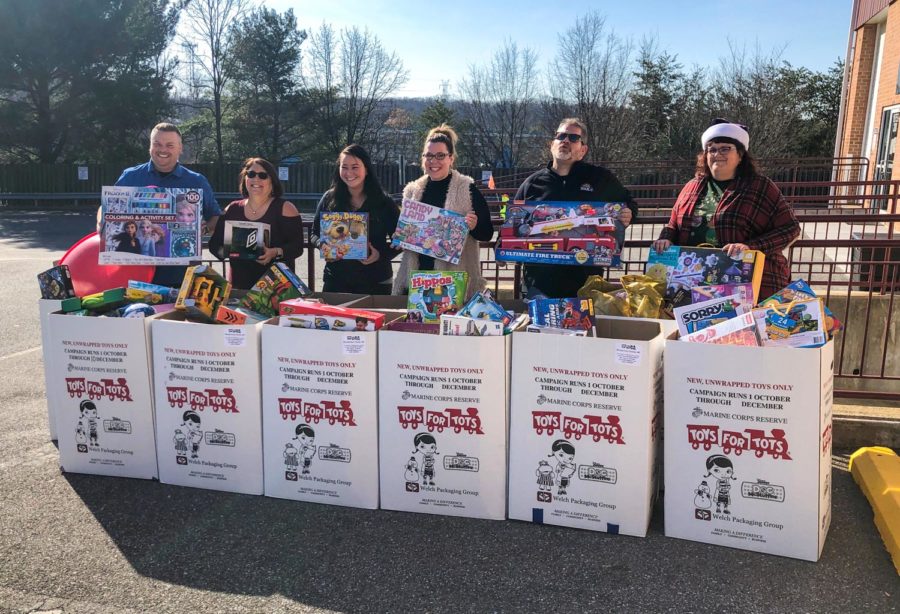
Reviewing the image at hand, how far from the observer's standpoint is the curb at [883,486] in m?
3.07

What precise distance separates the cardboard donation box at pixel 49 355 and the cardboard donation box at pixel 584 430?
2.56 meters

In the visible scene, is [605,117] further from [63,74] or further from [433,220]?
[433,220]

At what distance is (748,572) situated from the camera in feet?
9.64

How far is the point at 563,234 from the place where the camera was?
3.99 m

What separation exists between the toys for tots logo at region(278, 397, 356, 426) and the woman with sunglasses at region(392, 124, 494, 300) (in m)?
1.19

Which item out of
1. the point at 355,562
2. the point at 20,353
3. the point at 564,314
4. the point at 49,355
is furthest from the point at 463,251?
the point at 20,353

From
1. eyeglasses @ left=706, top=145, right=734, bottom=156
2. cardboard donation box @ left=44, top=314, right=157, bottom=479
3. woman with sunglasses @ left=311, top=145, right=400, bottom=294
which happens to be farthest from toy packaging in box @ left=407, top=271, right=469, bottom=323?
eyeglasses @ left=706, top=145, right=734, bottom=156

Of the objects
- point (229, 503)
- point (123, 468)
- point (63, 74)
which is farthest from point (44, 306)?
point (63, 74)

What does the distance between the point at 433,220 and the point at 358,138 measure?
1255 inches

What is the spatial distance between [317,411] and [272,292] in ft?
3.01

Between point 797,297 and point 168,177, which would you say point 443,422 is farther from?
point 168,177

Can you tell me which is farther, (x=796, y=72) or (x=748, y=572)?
(x=796, y=72)

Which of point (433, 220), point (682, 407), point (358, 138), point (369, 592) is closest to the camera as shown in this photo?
point (369, 592)

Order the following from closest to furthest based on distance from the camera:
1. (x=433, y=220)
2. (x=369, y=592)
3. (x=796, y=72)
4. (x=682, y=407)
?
(x=369, y=592) < (x=682, y=407) < (x=433, y=220) < (x=796, y=72)
